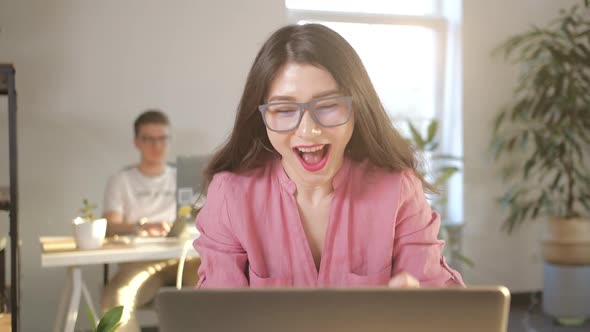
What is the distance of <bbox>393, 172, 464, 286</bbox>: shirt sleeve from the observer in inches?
50.0

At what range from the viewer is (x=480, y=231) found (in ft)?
15.8

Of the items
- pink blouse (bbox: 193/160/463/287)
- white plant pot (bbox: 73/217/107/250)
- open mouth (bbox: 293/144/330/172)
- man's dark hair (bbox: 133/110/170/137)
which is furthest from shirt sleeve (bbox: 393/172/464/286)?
man's dark hair (bbox: 133/110/170/137)

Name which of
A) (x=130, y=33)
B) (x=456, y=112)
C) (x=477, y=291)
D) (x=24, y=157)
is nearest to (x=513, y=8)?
(x=456, y=112)

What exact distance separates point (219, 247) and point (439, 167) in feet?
11.3

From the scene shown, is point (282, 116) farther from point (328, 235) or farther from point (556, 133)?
→ point (556, 133)

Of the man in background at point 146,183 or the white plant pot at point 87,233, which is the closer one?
the white plant pot at point 87,233

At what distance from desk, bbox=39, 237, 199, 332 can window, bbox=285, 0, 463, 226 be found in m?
2.38

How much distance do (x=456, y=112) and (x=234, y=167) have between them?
3607mm

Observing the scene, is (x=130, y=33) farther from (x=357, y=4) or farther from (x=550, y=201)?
(x=550, y=201)

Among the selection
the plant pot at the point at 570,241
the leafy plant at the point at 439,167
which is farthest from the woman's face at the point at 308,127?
the plant pot at the point at 570,241

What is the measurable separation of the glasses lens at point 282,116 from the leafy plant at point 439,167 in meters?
2.96

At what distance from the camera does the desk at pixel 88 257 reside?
244cm

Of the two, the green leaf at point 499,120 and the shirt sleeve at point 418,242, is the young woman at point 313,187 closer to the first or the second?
the shirt sleeve at point 418,242

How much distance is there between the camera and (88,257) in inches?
97.1
